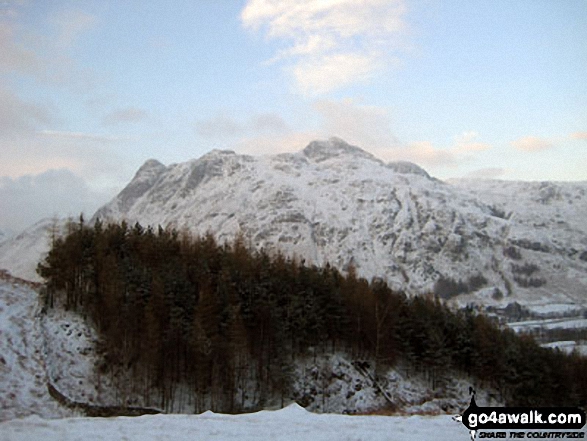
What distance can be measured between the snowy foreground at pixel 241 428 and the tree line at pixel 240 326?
2810cm

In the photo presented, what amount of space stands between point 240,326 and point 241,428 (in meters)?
34.3

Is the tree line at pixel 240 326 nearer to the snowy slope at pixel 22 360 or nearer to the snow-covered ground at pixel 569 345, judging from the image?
the snowy slope at pixel 22 360

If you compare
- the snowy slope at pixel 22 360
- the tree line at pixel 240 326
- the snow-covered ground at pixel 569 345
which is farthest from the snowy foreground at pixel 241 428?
the snow-covered ground at pixel 569 345

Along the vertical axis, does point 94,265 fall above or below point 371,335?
above

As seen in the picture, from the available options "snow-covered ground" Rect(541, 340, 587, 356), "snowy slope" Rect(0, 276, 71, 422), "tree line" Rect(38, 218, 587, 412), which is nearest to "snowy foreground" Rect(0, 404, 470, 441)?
"snowy slope" Rect(0, 276, 71, 422)

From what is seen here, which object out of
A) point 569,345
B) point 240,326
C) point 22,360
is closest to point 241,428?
point 22,360

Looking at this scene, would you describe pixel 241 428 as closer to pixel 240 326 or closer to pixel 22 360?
pixel 22 360

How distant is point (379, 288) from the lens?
245 feet

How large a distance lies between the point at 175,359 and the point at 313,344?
17.7 meters

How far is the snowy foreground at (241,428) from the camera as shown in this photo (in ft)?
59.2

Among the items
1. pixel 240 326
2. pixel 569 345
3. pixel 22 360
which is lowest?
pixel 569 345

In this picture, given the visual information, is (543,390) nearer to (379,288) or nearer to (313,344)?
(379,288)

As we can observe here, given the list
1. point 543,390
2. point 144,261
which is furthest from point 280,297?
point 543,390

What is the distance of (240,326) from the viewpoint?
175 feet
